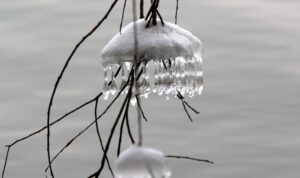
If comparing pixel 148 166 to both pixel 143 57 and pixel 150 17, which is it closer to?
pixel 143 57

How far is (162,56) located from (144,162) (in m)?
0.64

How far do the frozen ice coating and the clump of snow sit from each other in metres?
0.58

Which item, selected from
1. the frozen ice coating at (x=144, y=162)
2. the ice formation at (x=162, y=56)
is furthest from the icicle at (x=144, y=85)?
the frozen ice coating at (x=144, y=162)

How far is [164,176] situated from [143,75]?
2.59 ft

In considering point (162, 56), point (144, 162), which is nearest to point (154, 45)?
point (162, 56)

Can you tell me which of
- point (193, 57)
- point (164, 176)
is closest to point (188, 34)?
point (193, 57)

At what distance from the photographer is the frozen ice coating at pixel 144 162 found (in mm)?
1225

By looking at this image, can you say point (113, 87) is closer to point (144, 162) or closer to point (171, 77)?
point (171, 77)

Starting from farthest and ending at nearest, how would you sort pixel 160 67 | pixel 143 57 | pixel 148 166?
pixel 160 67 → pixel 143 57 → pixel 148 166

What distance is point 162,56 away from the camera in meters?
1.84

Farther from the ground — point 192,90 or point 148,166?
point 148,166

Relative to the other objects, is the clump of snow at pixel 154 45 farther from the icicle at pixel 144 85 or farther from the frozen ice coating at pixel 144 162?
the frozen ice coating at pixel 144 162

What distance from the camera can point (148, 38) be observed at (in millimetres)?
1882

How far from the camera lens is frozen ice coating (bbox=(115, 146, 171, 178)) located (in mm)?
1225
